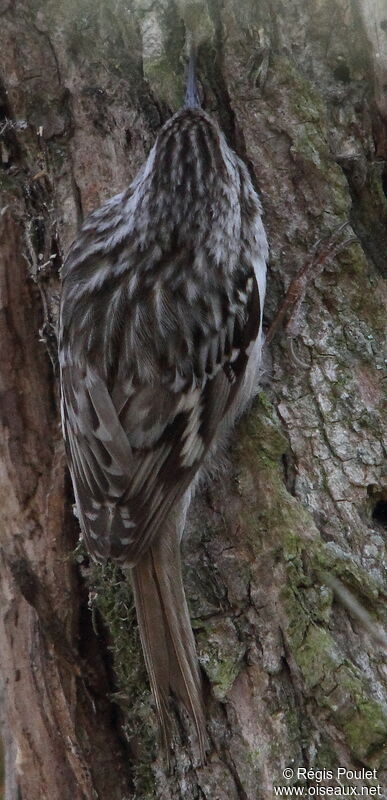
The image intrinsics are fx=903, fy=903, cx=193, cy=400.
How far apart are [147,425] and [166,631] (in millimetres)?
503

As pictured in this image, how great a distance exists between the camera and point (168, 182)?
2.42m

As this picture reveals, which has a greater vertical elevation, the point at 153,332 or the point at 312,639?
the point at 153,332

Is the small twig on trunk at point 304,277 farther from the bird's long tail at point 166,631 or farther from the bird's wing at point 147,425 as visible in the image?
the bird's long tail at point 166,631

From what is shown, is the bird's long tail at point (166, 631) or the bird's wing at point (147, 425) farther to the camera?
the bird's wing at point (147, 425)

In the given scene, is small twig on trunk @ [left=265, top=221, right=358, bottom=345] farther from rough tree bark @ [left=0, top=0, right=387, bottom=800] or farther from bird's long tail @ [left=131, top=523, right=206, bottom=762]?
bird's long tail @ [left=131, top=523, right=206, bottom=762]

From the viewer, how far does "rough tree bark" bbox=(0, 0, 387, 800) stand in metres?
1.99

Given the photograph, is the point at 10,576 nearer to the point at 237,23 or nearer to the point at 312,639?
the point at 312,639

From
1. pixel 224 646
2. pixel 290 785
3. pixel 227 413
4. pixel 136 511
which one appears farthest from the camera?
pixel 227 413

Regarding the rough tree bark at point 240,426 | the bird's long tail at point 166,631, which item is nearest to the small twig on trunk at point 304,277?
the rough tree bark at point 240,426

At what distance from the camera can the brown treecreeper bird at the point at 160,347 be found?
2203 mm

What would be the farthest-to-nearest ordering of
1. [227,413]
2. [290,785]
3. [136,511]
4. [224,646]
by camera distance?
1. [227,413]
2. [136,511]
3. [224,646]
4. [290,785]

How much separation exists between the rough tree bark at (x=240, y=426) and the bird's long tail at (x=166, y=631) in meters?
0.03

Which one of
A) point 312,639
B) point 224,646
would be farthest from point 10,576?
point 312,639

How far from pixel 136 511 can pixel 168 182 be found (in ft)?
2.90
